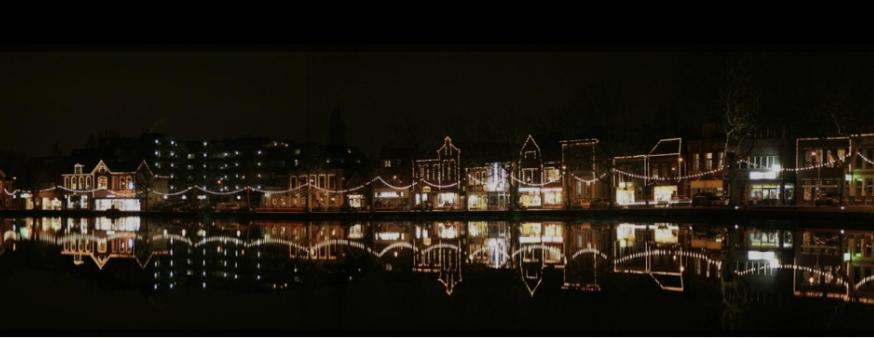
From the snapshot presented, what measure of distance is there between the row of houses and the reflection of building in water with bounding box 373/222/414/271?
954 cm

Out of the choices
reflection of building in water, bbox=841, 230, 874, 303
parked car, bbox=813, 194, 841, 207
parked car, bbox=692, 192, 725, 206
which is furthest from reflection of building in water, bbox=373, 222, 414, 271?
parked car, bbox=813, 194, 841, 207

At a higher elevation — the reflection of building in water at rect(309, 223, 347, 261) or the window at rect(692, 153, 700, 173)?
the window at rect(692, 153, 700, 173)

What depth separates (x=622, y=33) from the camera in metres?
5.09

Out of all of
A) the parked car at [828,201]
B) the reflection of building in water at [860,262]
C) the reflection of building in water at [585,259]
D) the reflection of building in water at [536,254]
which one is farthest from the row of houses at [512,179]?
the reflection of building in water at [536,254]

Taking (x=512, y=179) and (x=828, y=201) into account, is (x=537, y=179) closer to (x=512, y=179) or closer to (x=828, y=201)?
(x=512, y=179)

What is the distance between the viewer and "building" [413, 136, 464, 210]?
51.1m

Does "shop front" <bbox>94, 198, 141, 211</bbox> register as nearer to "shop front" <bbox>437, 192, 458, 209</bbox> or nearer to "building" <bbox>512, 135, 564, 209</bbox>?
"shop front" <bbox>437, 192, 458, 209</bbox>

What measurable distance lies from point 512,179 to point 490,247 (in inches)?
934

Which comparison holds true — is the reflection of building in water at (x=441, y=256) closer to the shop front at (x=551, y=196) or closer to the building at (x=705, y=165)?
the building at (x=705, y=165)

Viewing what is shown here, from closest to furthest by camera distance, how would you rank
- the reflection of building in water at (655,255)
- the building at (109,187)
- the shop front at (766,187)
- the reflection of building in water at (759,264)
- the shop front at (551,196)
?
1. the reflection of building in water at (759,264)
2. the reflection of building in water at (655,255)
3. the shop front at (766,187)
4. the shop front at (551,196)
5. the building at (109,187)

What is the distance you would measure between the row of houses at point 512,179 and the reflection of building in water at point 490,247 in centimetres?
1163

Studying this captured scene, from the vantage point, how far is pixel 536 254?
1627 cm

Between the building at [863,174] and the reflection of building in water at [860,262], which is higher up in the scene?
the building at [863,174]

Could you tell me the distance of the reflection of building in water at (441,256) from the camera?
1233cm
